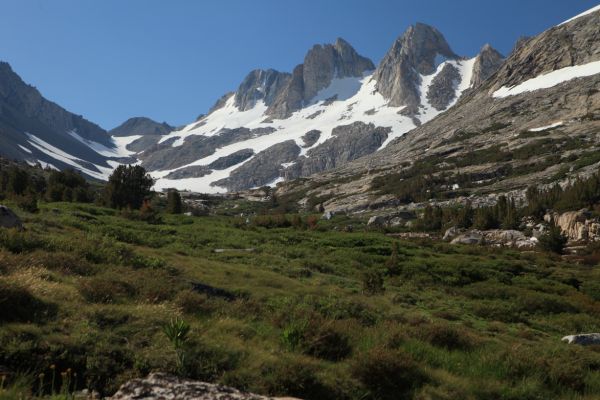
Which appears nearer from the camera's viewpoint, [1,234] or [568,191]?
[1,234]

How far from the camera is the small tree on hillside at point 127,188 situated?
156 feet

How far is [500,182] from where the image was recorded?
84.5m

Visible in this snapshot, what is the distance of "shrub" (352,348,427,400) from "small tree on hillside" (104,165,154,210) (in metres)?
42.9

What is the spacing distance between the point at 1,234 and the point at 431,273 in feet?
68.8

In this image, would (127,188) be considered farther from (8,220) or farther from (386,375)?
(386,375)

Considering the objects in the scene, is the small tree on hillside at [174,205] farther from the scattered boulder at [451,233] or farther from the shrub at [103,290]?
the shrub at [103,290]

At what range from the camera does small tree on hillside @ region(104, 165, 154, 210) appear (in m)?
47.7

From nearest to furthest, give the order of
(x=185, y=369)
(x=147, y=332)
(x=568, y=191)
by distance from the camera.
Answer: (x=185, y=369)
(x=147, y=332)
(x=568, y=191)

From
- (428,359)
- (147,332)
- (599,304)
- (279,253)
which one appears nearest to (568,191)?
(599,304)

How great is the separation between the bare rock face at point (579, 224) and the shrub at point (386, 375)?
140 ft

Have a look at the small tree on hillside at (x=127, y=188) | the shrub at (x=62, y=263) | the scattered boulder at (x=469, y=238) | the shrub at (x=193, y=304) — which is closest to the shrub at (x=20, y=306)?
the shrub at (x=193, y=304)

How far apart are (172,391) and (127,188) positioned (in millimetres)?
46290

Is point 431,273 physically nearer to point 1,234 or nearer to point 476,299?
point 476,299

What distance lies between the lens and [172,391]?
631cm
